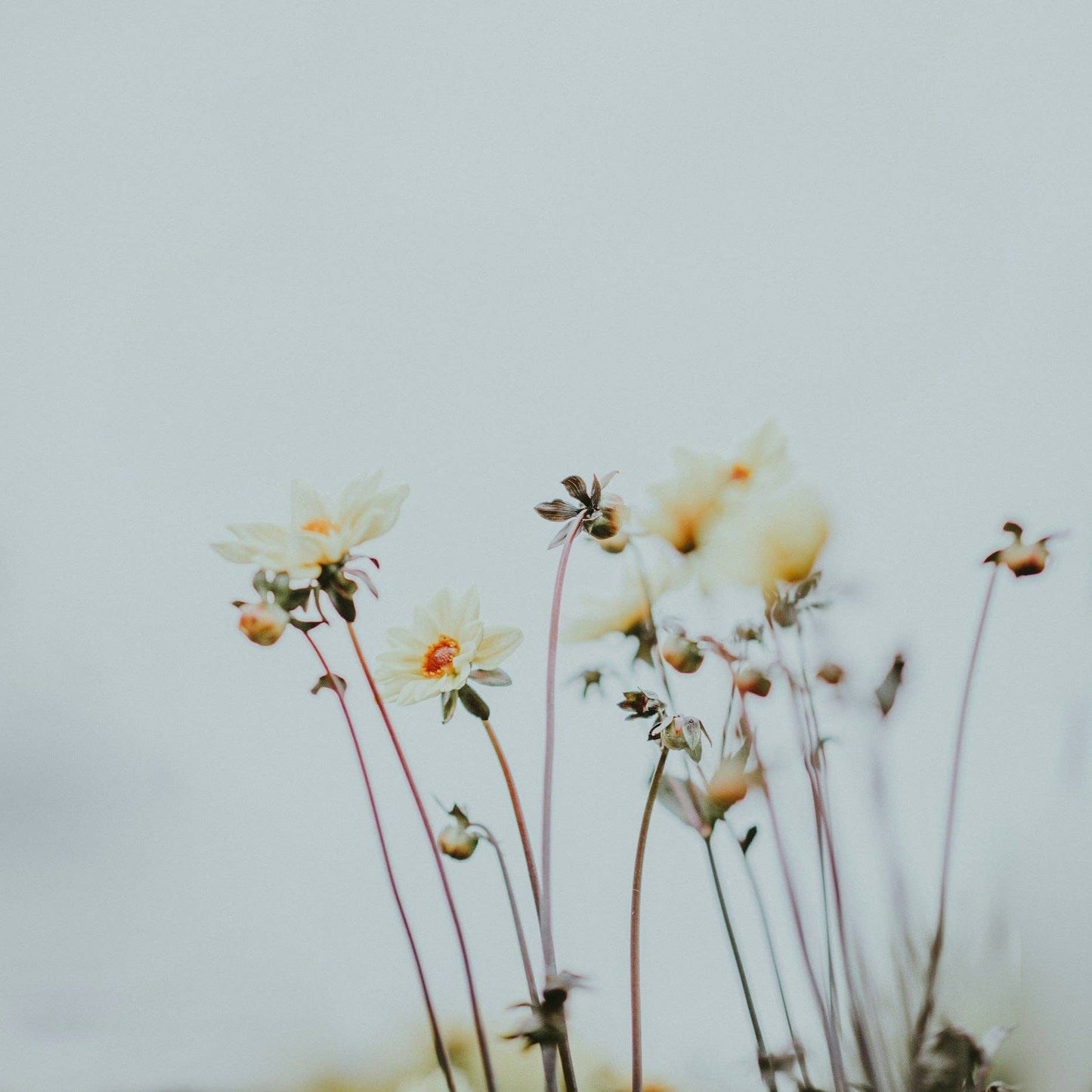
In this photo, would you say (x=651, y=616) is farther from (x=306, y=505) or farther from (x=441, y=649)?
(x=306, y=505)

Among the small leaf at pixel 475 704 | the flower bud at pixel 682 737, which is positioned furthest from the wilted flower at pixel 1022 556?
the small leaf at pixel 475 704

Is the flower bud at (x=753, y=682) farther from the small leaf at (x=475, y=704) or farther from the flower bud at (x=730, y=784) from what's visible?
the small leaf at (x=475, y=704)

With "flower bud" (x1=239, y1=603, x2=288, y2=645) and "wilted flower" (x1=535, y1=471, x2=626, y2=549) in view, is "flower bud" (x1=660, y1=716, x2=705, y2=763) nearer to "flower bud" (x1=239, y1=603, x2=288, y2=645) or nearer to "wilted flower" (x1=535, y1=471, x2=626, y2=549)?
"wilted flower" (x1=535, y1=471, x2=626, y2=549)

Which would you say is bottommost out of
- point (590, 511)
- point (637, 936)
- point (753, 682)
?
point (637, 936)

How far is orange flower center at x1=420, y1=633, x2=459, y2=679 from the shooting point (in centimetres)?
59

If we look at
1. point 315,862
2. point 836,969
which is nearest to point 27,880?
point 315,862

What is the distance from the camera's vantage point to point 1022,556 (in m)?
0.56

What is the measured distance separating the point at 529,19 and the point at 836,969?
2.92 feet

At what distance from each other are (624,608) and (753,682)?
0.12 m

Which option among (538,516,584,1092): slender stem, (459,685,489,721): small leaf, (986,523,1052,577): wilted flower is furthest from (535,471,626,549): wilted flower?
(986,523,1052,577): wilted flower

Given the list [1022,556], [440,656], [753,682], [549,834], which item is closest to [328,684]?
[440,656]

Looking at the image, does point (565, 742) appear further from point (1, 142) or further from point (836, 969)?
point (1, 142)

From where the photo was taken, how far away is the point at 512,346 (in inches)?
32.2

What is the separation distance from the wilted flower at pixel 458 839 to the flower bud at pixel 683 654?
0.54 feet
